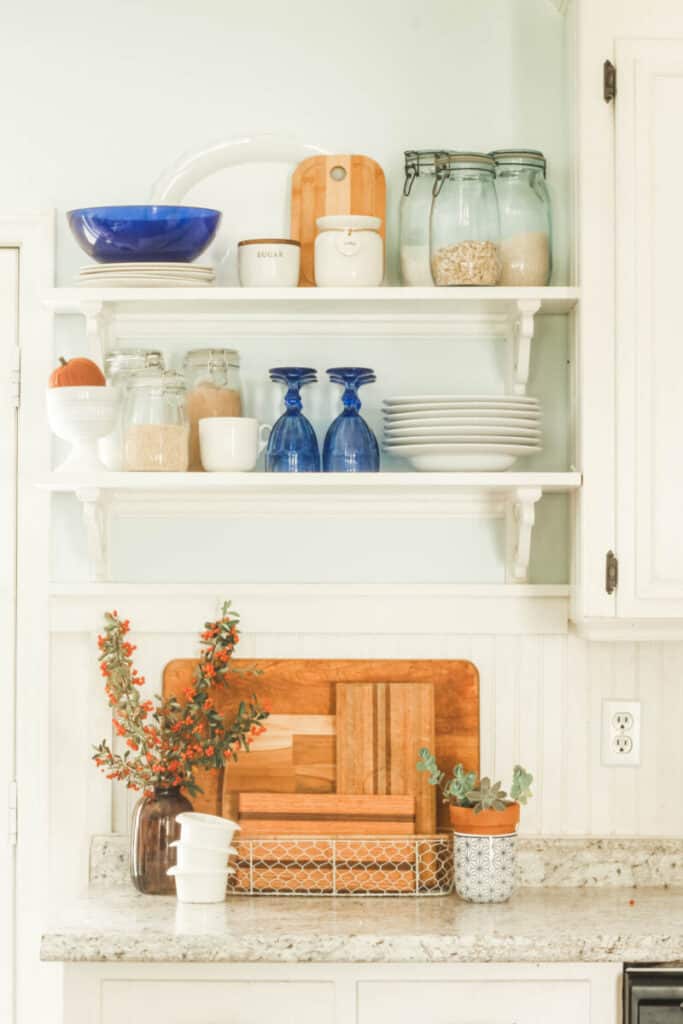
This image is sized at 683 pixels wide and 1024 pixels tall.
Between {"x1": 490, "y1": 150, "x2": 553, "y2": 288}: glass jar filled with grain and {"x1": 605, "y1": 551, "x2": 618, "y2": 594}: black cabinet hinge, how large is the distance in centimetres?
50

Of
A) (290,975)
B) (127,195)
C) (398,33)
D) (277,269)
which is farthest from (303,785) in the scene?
(398,33)

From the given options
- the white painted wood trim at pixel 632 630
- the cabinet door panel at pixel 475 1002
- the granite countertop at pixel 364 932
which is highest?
the white painted wood trim at pixel 632 630

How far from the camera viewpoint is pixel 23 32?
248 cm

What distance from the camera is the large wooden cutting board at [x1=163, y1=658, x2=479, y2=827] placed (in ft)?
7.94

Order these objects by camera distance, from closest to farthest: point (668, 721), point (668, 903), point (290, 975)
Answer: point (290, 975) → point (668, 903) → point (668, 721)

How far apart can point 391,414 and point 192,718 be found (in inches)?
24.5

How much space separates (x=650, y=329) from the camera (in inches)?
87.4

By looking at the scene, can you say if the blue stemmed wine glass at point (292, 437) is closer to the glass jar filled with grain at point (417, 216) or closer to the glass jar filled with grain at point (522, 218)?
the glass jar filled with grain at point (417, 216)

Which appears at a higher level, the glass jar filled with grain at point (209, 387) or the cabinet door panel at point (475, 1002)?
the glass jar filled with grain at point (209, 387)

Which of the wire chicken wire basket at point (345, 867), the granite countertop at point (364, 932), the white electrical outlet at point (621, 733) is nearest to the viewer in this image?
the granite countertop at point (364, 932)

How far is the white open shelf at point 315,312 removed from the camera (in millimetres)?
2279

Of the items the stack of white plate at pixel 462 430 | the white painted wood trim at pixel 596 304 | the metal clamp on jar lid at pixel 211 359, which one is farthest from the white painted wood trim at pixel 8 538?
the white painted wood trim at pixel 596 304

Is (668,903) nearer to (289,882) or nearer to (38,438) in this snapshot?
(289,882)

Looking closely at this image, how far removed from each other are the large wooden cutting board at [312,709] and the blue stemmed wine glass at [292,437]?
369 mm
